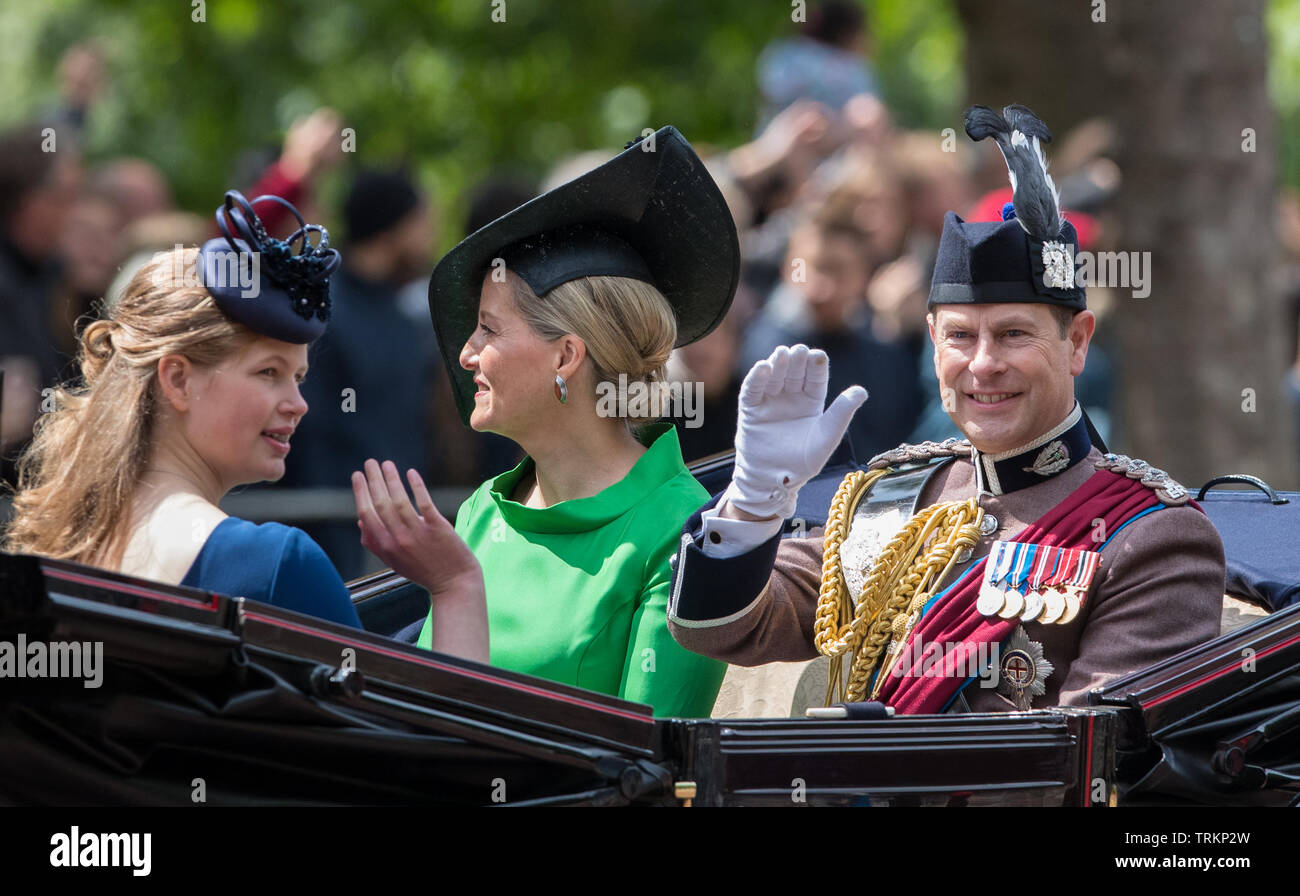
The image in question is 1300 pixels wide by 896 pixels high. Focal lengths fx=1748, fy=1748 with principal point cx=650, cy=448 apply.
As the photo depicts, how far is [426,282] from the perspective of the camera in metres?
6.73

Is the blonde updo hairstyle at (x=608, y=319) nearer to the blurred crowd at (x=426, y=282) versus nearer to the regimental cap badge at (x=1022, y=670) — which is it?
the regimental cap badge at (x=1022, y=670)

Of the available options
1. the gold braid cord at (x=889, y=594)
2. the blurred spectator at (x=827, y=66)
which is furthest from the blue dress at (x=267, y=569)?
the blurred spectator at (x=827, y=66)

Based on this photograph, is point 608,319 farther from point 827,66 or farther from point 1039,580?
point 827,66

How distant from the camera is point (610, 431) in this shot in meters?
3.45

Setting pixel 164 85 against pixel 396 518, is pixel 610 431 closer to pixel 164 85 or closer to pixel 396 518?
pixel 396 518

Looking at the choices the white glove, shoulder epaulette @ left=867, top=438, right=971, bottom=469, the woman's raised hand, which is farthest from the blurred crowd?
the white glove

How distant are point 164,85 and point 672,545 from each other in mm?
10896

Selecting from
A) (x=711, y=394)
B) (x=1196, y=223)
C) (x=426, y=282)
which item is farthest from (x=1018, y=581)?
(x=1196, y=223)

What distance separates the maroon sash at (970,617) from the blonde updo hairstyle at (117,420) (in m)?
1.27

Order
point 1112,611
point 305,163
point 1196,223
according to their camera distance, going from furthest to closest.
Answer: point 1196,223 → point 305,163 → point 1112,611

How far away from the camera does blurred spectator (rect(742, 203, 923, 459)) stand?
6141 millimetres

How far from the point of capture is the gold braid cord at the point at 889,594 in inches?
123

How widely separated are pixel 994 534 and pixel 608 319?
2.71 ft
